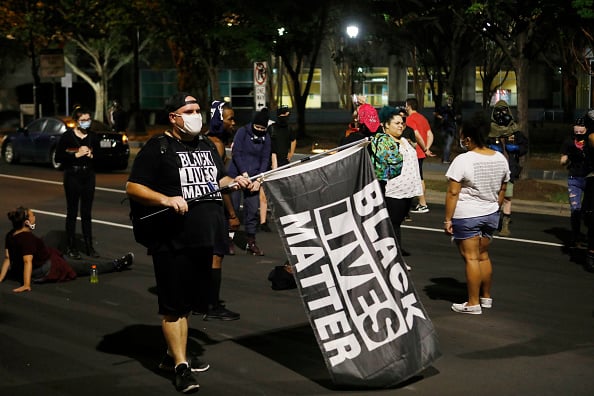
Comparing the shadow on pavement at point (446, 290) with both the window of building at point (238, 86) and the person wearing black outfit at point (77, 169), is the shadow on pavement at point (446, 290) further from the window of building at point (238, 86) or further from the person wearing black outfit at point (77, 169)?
the window of building at point (238, 86)

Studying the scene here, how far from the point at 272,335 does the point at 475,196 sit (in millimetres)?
2159

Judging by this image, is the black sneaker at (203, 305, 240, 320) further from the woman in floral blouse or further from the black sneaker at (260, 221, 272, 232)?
the black sneaker at (260, 221, 272, 232)

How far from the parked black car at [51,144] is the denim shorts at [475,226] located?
655 inches

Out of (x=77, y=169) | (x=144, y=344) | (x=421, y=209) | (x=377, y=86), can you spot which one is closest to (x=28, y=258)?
(x=77, y=169)

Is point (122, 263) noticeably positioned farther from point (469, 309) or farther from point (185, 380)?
point (185, 380)

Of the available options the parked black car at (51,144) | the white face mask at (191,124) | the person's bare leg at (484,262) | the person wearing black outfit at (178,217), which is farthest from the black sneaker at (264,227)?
the parked black car at (51,144)

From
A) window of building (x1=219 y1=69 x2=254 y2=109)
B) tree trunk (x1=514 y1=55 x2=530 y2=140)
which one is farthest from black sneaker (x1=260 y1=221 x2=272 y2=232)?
window of building (x1=219 y1=69 x2=254 y2=109)

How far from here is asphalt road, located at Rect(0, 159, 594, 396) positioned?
23.5ft

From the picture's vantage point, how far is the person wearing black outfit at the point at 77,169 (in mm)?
12133

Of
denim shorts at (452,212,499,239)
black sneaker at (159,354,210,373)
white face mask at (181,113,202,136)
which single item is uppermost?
white face mask at (181,113,202,136)

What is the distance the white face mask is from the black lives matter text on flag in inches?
24.5

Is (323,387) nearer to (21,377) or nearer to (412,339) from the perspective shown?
(412,339)

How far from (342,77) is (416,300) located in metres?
70.4

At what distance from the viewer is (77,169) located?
12.2m
